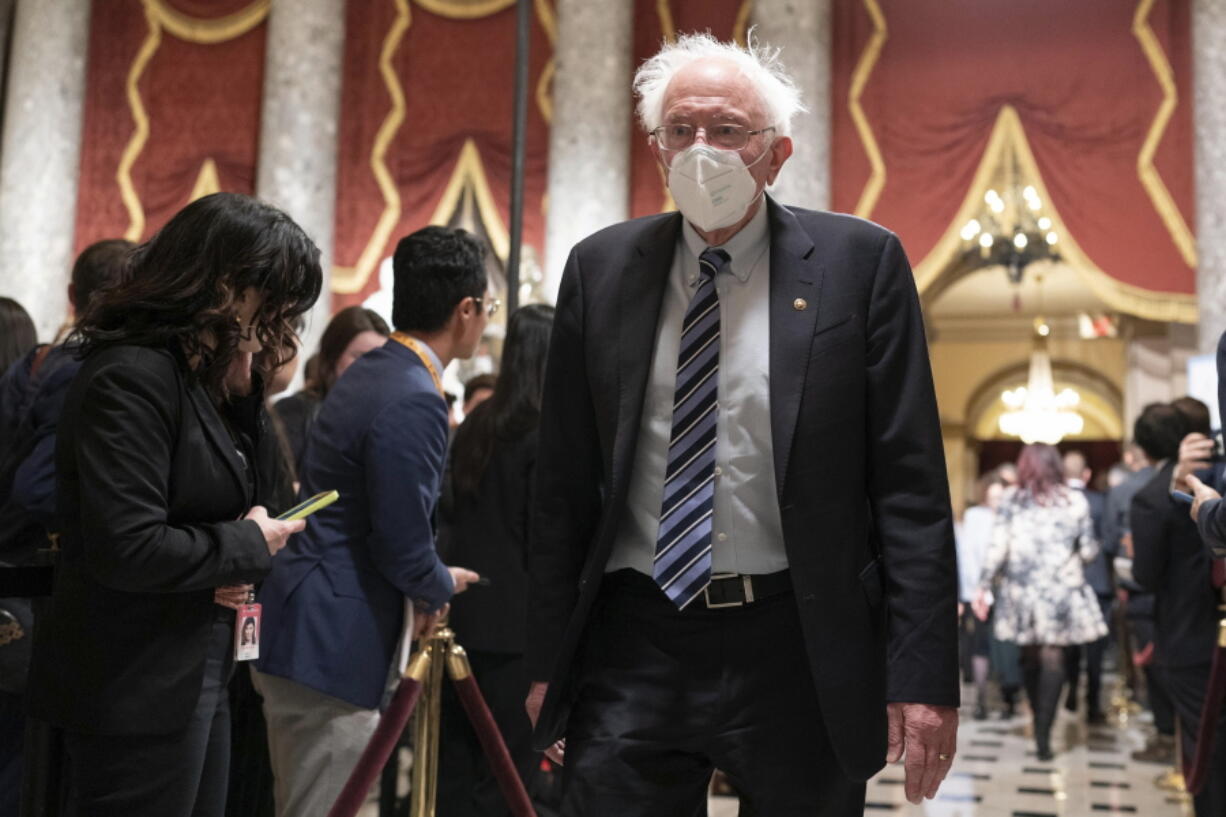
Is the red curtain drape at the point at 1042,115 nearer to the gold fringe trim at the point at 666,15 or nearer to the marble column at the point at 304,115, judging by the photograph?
the gold fringe trim at the point at 666,15

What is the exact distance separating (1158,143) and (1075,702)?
4.47 meters

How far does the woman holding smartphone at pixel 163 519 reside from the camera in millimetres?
1991

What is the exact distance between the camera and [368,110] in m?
12.2

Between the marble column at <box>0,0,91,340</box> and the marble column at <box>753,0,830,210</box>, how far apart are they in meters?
6.47

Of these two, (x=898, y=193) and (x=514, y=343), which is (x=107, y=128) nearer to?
(x=898, y=193)

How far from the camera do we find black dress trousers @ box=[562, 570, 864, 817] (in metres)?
1.93

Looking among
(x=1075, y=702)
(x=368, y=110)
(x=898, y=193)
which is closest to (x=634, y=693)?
(x=1075, y=702)

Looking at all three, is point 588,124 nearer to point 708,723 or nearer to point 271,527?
point 271,527

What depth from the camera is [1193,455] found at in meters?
4.21

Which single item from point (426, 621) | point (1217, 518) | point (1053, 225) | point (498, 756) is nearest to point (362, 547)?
point (426, 621)

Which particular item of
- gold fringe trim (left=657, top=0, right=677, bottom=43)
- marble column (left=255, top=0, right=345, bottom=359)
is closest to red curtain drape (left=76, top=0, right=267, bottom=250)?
marble column (left=255, top=0, right=345, bottom=359)

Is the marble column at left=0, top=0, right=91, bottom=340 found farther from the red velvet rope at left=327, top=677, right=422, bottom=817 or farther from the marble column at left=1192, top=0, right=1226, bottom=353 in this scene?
the red velvet rope at left=327, top=677, right=422, bottom=817

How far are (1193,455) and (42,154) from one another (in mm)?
10917

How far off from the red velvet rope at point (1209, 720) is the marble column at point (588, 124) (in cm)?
788
